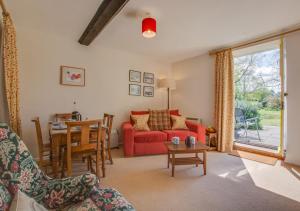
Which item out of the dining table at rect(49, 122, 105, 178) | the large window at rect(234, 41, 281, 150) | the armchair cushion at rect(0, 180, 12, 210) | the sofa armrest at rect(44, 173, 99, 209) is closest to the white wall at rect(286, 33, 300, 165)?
Result: the large window at rect(234, 41, 281, 150)

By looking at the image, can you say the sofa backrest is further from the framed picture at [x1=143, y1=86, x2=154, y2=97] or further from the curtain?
the framed picture at [x1=143, y1=86, x2=154, y2=97]

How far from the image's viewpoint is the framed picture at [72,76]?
11.3 ft

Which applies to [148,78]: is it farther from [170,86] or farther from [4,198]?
[4,198]

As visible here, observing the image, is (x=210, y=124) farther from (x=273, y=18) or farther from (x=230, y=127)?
(x=273, y=18)

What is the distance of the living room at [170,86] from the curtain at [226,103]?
0.9 inches

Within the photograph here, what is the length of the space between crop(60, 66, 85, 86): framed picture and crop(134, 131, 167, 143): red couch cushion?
170 cm

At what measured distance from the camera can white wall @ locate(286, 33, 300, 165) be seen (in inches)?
114

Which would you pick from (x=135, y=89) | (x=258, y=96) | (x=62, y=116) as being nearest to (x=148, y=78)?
(x=135, y=89)

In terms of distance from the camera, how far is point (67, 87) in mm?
3518

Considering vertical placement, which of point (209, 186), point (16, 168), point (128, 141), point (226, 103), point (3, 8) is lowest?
point (209, 186)

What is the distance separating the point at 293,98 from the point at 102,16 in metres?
3.50

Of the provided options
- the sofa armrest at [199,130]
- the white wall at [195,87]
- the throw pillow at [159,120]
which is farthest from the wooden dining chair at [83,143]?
the white wall at [195,87]

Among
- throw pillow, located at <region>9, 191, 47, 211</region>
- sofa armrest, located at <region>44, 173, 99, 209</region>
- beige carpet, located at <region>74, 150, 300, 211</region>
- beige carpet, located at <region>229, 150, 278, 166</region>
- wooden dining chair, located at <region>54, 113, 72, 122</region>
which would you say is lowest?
beige carpet, located at <region>74, 150, 300, 211</region>

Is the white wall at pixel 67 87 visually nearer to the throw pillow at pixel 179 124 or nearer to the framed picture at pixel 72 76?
the framed picture at pixel 72 76
